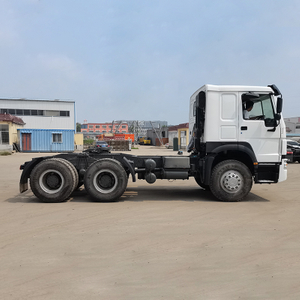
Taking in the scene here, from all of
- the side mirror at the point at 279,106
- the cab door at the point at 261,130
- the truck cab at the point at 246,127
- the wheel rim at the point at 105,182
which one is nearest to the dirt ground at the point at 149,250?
the wheel rim at the point at 105,182

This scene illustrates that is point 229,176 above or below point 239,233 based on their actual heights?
above

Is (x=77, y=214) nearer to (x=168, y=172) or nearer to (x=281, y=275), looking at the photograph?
(x=168, y=172)

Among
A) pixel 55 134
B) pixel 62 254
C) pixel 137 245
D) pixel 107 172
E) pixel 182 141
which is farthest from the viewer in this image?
pixel 182 141

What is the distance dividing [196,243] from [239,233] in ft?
3.32

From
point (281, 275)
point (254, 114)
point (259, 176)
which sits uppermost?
point (254, 114)

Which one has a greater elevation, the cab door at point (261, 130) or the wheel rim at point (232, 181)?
the cab door at point (261, 130)

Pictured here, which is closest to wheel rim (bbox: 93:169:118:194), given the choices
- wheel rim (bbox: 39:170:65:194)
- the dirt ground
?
the dirt ground

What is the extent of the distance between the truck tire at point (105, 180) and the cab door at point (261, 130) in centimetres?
337

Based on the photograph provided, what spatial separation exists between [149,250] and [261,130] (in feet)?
16.1

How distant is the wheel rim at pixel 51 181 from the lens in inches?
301

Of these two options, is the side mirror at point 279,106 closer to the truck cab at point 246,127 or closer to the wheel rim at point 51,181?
the truck cab at point 246,127

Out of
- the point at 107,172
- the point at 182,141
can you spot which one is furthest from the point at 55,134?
the point at 107,172

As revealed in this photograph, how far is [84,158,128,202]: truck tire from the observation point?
764 cm

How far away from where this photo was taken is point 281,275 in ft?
12.3
